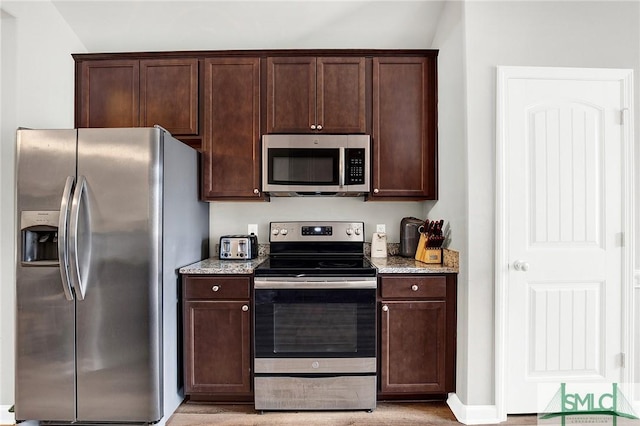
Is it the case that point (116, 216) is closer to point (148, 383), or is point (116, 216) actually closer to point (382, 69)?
Result: point (148, 383)

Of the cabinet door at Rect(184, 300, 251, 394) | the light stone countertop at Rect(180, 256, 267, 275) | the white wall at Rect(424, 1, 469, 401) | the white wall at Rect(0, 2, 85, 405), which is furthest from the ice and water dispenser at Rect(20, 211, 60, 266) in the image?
the white wall at Rect(424, 1, 469, 401)

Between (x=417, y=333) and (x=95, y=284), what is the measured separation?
1927 mm

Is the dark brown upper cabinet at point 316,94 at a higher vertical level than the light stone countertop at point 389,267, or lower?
higher

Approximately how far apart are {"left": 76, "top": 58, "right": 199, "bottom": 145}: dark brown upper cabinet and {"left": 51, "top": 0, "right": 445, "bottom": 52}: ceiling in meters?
0.20

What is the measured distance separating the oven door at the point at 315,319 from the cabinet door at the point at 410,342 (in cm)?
14

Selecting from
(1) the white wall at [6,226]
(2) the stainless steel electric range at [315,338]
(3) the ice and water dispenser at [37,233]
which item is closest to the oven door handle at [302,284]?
(2) the stainless steel electric range at [315,338]

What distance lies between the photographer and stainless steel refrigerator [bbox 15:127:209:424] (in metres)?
1.97

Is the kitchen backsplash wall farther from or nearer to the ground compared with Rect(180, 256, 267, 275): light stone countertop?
farther from the ground

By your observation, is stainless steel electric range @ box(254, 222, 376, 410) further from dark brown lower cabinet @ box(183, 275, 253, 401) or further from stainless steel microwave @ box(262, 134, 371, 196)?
stainless steel microwave @ box(262, 134, 371, 196)

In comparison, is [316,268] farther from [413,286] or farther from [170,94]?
[170,94]

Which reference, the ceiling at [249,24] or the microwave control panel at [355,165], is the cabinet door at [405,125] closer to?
the microwave control panel at [355,165]

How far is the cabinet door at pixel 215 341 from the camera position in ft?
7.30

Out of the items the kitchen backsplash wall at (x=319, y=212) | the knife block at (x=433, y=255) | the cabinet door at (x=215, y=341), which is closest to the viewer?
the cabinet door at (x=215, y=341)

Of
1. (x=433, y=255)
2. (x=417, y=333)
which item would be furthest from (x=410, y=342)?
(x=433, y=255)
